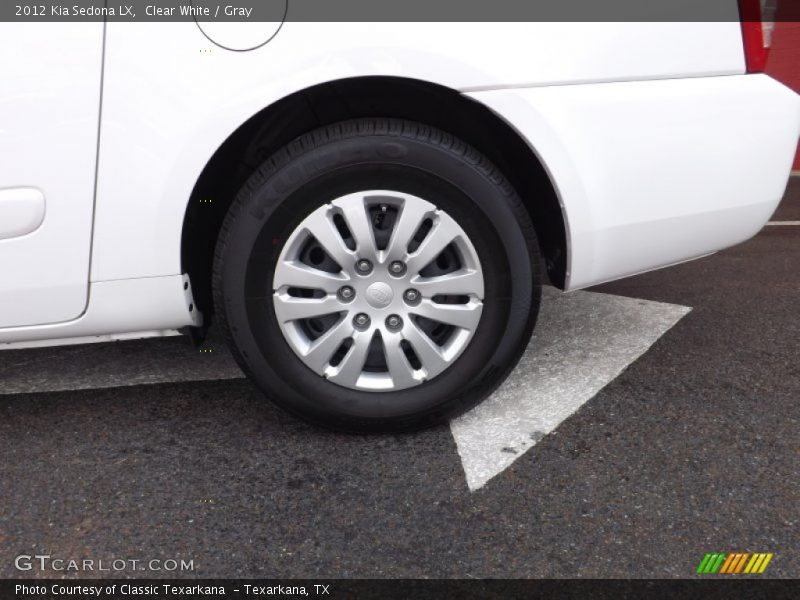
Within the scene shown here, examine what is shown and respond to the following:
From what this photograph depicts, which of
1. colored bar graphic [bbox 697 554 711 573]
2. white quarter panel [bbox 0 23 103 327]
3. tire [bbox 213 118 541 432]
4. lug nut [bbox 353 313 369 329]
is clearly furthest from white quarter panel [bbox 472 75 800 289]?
white quarter panel [bbox 0 23 103 327]

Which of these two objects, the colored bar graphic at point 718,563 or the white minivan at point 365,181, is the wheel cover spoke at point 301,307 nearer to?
the white minivan at point 365,181

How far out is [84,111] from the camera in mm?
1599

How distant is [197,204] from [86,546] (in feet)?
2.84

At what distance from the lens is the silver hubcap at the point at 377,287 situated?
1.77m

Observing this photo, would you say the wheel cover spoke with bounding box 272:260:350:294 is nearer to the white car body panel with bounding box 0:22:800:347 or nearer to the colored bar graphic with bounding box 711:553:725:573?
the white car body panel with bounding box 0:22:800:347

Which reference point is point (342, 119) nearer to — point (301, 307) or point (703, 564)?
point (301, 307)

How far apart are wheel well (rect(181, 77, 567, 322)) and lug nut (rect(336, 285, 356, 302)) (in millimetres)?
405

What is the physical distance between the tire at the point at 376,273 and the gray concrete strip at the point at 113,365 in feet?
1.78

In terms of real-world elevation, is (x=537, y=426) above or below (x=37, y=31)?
below

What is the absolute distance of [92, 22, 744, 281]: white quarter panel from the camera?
1.60 m
